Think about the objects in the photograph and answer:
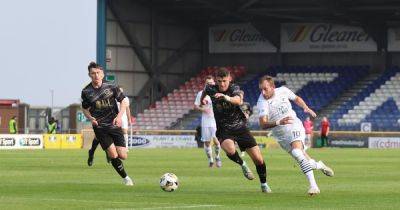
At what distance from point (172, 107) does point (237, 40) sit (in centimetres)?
713

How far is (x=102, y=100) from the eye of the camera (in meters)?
20.8

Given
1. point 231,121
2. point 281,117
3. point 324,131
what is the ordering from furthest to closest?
1. point 324,131
2. point 231,121
3. point 281,117

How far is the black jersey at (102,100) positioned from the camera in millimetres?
20844

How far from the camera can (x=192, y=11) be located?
70938mm

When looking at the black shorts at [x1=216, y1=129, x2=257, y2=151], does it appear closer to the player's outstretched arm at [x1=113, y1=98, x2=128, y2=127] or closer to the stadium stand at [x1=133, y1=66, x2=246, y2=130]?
the player's outstretched arm at [x1=113, y1=98, x2=128, y2=127]

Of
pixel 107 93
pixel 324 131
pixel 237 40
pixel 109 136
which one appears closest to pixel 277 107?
pixel 107 93

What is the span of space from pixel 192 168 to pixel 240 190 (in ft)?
32.0

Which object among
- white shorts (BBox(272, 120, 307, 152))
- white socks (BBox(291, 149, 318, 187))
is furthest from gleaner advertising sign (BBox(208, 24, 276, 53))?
white socks (BBox(291, 149, 318, 187))

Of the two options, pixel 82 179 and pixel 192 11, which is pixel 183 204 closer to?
pixel 82 179

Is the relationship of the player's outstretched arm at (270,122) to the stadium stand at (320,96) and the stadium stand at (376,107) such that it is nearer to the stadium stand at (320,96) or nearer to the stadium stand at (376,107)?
the stadium stand at (376,107)

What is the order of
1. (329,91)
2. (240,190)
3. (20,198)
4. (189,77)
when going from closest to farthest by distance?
(20,198)
(240,190)
(329,91)
(189,77)

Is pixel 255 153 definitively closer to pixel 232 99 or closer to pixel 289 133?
pixel 289 133

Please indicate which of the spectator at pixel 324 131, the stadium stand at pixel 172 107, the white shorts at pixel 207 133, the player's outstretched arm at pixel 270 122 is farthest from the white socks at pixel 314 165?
the stadium stand at pixel 172 107

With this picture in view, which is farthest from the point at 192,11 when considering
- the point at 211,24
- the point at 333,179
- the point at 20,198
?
the point at 20,198
